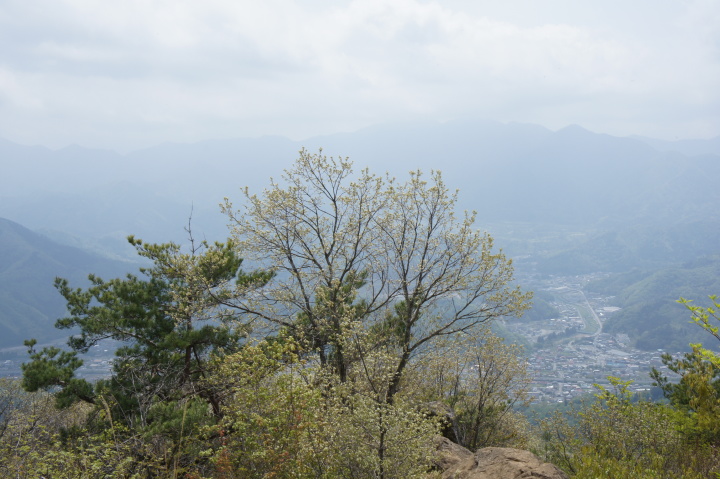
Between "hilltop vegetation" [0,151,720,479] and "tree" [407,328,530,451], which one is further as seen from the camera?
"tree" [407,328,530,451]

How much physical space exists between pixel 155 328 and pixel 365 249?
32.3 ft

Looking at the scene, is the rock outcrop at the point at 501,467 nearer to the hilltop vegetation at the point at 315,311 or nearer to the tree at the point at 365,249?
the hilltop vegetation at the point at 315,311

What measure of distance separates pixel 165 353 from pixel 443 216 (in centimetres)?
1312

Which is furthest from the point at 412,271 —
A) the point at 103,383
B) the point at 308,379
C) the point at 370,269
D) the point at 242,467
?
the point at 103,383

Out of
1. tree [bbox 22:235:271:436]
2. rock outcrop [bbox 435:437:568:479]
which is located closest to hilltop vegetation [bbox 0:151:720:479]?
tree [bbox 22:235:271:436]

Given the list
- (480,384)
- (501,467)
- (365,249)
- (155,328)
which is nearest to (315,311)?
(365,249)

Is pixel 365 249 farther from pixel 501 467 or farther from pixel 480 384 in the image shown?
pixel 501 467

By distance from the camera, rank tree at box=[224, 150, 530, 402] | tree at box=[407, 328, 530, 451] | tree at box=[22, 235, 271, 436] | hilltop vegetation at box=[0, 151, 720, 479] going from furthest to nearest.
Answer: tree at box=[407, 328, 530, 451], tree at box=[224, 150, 530, 402], tree at box=[22, 235, 271, 436], hilltop vegetation at box=[0, 151, 720, 479]

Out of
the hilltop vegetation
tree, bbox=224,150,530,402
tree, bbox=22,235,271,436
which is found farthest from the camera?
tree, bbox=224,150,530,402

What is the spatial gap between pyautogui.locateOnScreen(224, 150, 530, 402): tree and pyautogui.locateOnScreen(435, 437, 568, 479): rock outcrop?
5831mm

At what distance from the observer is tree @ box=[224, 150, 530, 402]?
1817 centimetres

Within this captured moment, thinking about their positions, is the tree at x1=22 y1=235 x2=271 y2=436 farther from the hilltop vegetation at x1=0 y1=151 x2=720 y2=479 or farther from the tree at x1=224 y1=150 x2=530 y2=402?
the tree at x1=224 y1=150 x2=530 y2=402

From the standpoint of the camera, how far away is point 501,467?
10.8 m

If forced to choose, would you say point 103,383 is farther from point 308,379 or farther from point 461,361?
point 461,361
